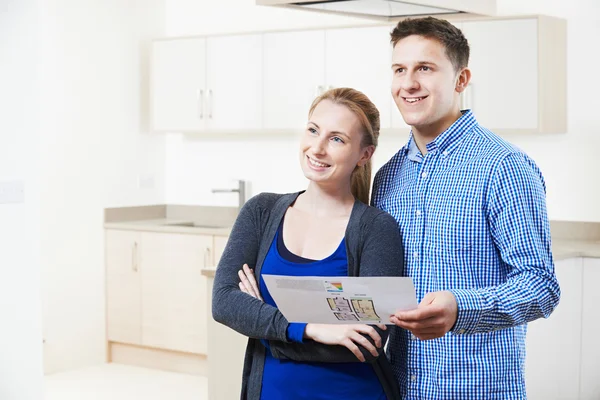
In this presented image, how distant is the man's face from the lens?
1.85 metres

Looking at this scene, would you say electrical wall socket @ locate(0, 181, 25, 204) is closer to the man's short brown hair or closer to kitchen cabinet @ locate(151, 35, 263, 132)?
kitchen cabinet @ locate(151, 35, 263, 132)

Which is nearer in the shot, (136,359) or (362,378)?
(362,378)

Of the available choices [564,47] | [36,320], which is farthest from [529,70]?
[36,320]

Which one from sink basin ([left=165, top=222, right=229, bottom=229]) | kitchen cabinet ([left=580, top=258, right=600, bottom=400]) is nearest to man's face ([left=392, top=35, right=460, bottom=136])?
kitchen cabinet ([left=580, top=258, right=600, bottom=400])

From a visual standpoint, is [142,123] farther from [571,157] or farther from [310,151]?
[310,151]

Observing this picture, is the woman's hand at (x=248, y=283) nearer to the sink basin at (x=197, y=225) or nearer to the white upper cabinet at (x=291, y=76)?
the white upper cabinet at (x=291, y=76)

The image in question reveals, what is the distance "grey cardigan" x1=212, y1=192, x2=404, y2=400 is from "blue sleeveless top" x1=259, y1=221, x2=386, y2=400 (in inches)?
0.7

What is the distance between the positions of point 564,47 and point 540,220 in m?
3.32

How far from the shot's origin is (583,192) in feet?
16.0

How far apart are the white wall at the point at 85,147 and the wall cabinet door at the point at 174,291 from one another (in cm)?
38

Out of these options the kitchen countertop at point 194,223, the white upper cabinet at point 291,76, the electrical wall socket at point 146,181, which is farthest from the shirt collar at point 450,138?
the electrical wall socket at point 146,181

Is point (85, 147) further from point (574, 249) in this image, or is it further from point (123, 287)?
point (574, 249)

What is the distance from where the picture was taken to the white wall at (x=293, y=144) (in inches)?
190

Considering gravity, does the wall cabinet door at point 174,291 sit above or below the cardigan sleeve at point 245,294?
below
